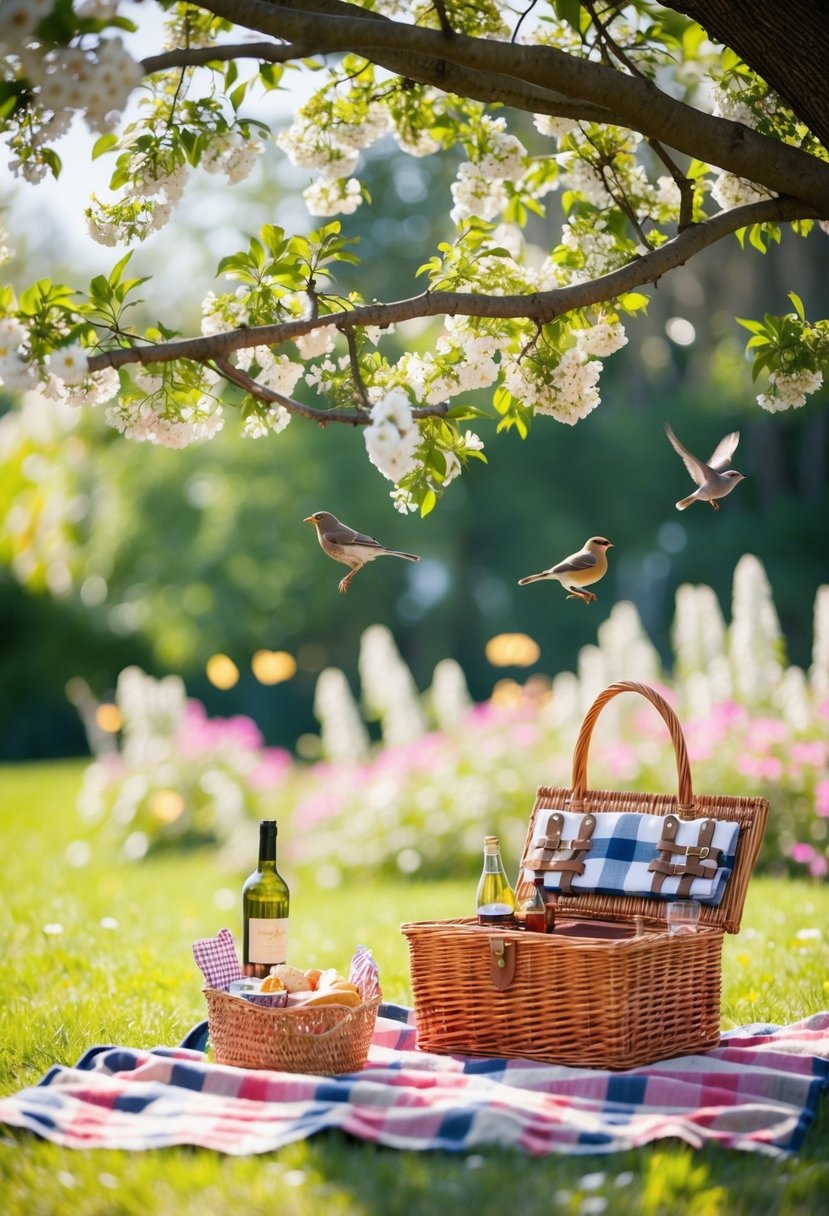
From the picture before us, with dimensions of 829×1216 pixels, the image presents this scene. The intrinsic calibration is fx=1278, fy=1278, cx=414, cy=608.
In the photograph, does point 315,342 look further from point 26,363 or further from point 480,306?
point 26,363

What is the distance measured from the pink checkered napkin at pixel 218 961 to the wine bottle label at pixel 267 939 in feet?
0.27

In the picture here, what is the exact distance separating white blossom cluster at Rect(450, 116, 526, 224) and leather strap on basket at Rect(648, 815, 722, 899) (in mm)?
1937

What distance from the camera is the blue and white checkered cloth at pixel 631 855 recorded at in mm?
3270

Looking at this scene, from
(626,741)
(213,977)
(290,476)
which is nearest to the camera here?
(213,977)

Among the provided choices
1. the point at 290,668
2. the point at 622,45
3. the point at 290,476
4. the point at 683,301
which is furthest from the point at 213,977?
the point at 683,301

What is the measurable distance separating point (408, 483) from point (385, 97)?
1399 mm

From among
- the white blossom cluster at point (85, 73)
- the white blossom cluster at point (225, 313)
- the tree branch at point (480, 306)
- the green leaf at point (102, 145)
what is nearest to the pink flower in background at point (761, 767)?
the tree branch at point (480, 306)

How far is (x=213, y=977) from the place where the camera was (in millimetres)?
3109

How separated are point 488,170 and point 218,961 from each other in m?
2.45

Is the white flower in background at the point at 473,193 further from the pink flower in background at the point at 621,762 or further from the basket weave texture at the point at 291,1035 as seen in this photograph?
the pink flower in background at the point at 621,762

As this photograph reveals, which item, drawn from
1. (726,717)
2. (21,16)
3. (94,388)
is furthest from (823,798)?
(21,16)

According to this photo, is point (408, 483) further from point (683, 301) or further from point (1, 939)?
point (683, 301)

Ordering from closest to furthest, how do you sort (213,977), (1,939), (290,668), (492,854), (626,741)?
(213,977) → (492,854) → (1,939) → (626,741) → (290,668)

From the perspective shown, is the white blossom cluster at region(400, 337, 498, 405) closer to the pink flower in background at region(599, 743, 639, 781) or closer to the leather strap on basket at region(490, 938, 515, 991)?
the leather strap on basket at region(490, 938, 515, 991)
